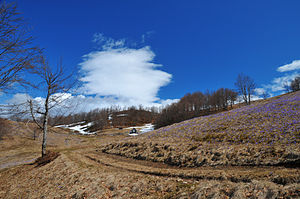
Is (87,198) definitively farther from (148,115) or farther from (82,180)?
(148,115)

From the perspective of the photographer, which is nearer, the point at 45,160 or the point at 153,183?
the point at 153,183

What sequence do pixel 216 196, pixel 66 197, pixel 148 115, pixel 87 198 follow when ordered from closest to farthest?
pixel 216 196 < pixel 87 198 < pixel 66 197 < pixel 148 115

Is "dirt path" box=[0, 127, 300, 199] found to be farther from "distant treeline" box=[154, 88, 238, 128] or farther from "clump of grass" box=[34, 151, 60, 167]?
"distant treeline" box=[154, 88, 238, 128]

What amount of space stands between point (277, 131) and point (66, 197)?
17.6 metres

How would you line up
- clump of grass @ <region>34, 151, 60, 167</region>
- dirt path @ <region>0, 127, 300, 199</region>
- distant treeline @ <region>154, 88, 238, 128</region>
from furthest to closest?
distant treeline @ <region>154, 88, 238, 128</region>, clump of grass @ <region>34, 151, 60, 167</region>, dirt path @ <region>0, 127, 300, 199</region>

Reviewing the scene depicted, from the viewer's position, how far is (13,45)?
4820 millimetres

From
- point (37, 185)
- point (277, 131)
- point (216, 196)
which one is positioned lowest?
point (37, 185)

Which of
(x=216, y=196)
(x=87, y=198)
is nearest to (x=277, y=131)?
(x=216, y=196)

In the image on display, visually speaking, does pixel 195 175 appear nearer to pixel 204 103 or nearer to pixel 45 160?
pixel 45 160

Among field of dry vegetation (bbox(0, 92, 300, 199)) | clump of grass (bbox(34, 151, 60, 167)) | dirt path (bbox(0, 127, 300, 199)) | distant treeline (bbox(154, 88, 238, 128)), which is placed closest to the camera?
dirt path (bbox(0, 127, 300, 199))

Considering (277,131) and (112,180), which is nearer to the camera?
(112,180)

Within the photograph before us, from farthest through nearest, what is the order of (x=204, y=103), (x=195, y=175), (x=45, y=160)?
(x=204, y=103) → (x=45, y=160) → (x=195, y=175)

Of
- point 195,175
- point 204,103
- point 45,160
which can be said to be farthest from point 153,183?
point 204,103

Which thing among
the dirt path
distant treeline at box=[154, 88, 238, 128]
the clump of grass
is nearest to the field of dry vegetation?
the dirt path
